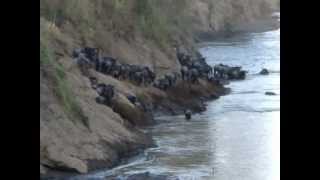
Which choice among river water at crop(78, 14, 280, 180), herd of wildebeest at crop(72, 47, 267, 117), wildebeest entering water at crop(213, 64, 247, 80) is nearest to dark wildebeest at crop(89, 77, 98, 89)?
herd of wildebeest at crop(72, 47, 267, 117)

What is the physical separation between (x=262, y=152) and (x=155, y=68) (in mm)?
329

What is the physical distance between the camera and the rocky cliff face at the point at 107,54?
1.33 meters

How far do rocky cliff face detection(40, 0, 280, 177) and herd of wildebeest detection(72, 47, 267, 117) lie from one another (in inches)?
0.5

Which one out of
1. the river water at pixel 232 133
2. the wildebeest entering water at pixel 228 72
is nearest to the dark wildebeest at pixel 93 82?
the river water at pixel 232 133

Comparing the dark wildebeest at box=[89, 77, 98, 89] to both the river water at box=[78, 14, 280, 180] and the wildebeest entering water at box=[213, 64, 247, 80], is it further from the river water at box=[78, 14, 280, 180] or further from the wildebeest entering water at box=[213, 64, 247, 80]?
the wildebeest entering water at box=[213, 64, 247, 80]

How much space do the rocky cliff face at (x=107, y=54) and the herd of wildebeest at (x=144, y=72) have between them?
1cm

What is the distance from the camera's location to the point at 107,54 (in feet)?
4.57

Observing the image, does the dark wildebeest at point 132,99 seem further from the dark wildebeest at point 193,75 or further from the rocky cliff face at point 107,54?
the dark wildebeest at point 193,75

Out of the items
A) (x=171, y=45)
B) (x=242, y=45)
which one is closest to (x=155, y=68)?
(x=171, y=45)

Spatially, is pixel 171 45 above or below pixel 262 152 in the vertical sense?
above
